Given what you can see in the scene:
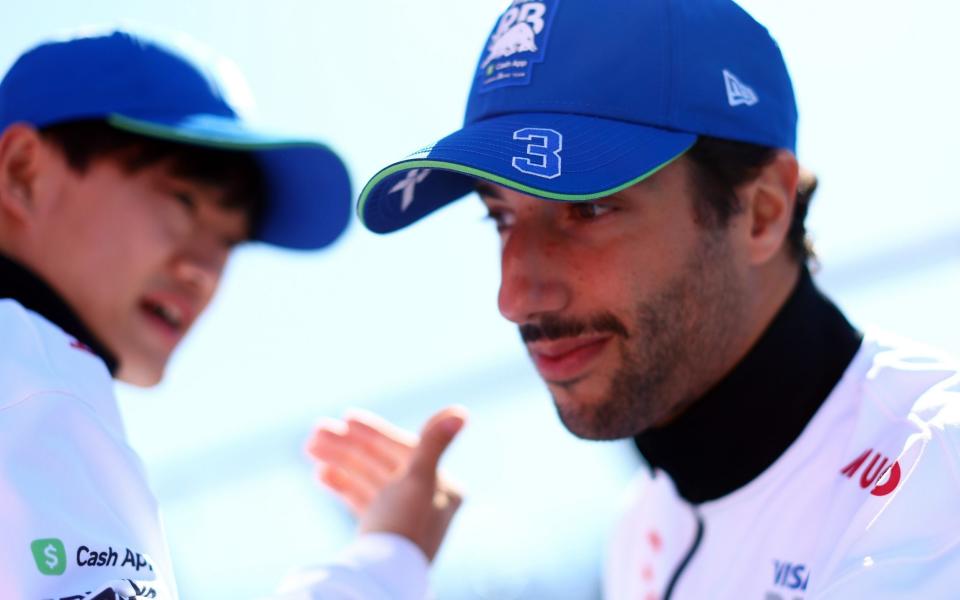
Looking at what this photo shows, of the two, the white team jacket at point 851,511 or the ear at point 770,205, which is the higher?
the ear at point 770,205

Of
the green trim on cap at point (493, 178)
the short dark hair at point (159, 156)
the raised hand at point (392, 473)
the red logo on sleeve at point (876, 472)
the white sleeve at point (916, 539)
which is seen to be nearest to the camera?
the white sleeve at point (916, 539)

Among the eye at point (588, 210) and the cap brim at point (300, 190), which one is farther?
the cap brim at point (300, 190)

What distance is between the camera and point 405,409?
5.89 metres

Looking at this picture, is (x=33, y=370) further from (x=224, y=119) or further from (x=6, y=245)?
(x=224, y=119)

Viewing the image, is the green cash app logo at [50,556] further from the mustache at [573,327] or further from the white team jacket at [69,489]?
the mustache at [573,327]

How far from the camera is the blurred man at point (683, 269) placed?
166 centimetres

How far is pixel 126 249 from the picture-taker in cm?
209

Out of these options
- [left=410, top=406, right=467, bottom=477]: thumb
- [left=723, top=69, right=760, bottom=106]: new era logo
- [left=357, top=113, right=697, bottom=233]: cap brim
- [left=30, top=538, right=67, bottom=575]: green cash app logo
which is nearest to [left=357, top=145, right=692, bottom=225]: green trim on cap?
[left=357, top=113, right=697, bottom=233]: cap brim

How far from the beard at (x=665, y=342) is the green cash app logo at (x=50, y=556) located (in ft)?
2.86

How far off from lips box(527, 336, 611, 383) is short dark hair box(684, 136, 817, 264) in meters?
0.30

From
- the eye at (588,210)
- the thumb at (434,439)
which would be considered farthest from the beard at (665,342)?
the thumb at (434,439)

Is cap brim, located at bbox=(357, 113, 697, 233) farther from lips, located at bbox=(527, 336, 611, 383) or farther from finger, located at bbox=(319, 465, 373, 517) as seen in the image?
finger, located at bbox=(319, 465, 373, 517)

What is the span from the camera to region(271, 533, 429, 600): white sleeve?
1741 mm

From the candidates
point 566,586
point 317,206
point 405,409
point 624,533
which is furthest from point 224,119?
point 566,586
